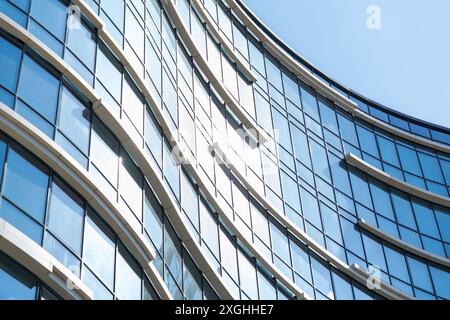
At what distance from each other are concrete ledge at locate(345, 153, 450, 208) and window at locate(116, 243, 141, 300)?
22.3 m

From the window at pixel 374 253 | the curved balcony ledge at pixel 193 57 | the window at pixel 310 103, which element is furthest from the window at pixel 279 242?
the window at pixel 310 103

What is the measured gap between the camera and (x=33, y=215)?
63.6ft

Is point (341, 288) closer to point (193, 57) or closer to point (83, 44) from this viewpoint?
point (193, 57)

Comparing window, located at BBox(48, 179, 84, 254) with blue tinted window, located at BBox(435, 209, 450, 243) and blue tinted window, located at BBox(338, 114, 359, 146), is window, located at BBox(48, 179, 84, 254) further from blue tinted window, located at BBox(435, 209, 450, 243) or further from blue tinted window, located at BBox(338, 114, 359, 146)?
blue tinted window, located at BBox(435, 209, 450, 243)

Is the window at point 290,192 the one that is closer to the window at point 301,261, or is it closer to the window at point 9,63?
the window at point 301,261

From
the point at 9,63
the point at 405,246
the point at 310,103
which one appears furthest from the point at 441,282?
the point at 9,63

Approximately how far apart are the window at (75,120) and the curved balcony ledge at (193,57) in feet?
10.2

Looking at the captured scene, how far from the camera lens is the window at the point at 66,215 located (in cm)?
2006

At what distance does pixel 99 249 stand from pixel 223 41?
18.9 m

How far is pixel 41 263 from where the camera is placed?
18.5 metres

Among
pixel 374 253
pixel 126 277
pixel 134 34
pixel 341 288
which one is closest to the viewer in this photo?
pixel 126 277
